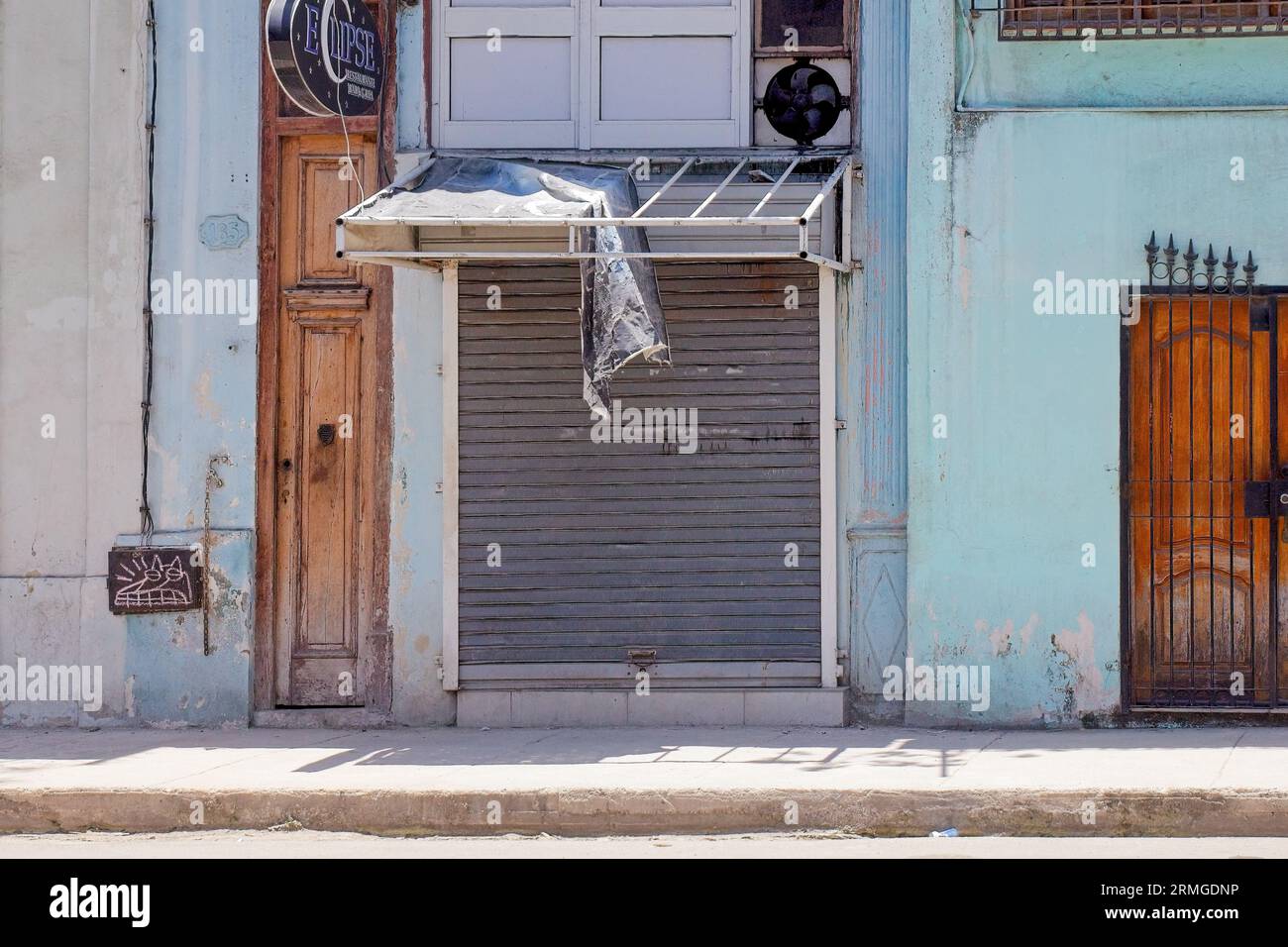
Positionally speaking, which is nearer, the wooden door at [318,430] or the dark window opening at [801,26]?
the dark window opening at [801,26]

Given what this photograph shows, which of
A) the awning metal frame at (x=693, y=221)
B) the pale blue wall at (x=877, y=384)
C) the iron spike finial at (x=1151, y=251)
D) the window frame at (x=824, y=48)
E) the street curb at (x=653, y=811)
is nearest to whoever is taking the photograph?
the street curb at (x=653, y=811)

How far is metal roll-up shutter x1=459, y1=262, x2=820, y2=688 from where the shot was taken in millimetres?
10164

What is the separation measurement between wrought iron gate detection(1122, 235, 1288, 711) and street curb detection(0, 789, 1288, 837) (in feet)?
7.93

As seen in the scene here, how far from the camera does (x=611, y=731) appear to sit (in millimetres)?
9867

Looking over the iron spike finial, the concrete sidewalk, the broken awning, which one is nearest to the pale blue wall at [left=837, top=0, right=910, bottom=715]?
the concrete sidewalk

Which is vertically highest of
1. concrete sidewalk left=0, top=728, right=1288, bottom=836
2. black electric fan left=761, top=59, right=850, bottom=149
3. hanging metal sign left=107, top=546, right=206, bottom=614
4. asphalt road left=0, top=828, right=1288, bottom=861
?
black electric fan left=761, top=59, right=850, bottom=149

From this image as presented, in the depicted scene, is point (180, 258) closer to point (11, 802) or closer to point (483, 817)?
point (11, 802)

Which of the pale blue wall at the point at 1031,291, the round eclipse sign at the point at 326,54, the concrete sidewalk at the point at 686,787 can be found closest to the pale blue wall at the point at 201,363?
the round eclipse sign at the point at 326,54

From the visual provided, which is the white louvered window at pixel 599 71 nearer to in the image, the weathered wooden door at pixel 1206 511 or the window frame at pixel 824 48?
the window frame at pixel 824 48

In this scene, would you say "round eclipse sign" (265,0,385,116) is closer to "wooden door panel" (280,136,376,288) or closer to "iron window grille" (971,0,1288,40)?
"wooden door panel" (280,136,376,288)

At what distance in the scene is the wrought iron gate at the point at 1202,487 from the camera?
973 centimetres

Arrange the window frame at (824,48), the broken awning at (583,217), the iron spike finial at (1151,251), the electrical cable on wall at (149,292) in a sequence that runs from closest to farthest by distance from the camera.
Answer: the broken awning at (583,217) → the iron spike finial at (1151,251) → the window frame at (824,48) → the electrical cable on wall at (149,292)

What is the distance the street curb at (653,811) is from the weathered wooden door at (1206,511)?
242 centimetres

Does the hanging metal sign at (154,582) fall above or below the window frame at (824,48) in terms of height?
below
